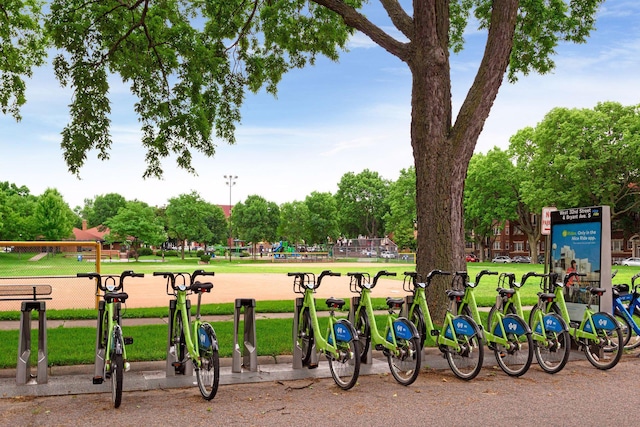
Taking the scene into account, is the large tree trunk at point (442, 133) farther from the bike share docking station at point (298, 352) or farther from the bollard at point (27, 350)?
the bollard at point (27, 350)

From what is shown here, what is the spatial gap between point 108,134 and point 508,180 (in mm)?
53359

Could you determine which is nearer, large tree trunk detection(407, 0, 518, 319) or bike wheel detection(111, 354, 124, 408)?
bike wheel detection(111, 354, 124, 408)

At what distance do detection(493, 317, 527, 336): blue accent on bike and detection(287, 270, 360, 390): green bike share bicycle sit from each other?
87.6 inches

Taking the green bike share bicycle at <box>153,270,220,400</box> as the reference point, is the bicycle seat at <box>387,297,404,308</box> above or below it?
above

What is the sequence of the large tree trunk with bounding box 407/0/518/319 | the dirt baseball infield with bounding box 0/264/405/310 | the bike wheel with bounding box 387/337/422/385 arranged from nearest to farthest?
the bike wheel with bounding box 387/337/422/385 → the large tree trunk with bounding box 407/0/518/319 → the dirt baseball infield with bounding box 0/264/405/310

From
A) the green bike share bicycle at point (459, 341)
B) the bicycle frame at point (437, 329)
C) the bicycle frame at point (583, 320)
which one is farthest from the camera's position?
the bicycle frame at point (583, 320)

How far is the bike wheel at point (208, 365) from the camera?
20.5 ft

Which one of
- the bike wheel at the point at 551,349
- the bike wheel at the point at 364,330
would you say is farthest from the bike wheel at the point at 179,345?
the bike wheel at the point at 551,349

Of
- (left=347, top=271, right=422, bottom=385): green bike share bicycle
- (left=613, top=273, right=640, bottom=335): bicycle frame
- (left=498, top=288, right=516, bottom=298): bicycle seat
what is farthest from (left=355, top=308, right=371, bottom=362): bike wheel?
(left=613, top=273, right=640, bottom=335): bicycle frame

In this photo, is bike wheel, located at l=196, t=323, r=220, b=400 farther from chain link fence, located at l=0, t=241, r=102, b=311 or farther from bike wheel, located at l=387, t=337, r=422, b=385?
chain link fence, located at l=0, t=241, r=102, b=311

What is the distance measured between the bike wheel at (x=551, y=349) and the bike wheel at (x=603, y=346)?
615mm

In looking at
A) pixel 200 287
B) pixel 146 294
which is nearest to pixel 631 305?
pixel 200 287

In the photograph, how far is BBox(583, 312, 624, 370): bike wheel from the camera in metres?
8.30

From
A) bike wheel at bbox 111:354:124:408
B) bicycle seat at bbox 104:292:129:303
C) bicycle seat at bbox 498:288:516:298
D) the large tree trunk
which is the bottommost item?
bike wheel at bbox 111:354:124:408
